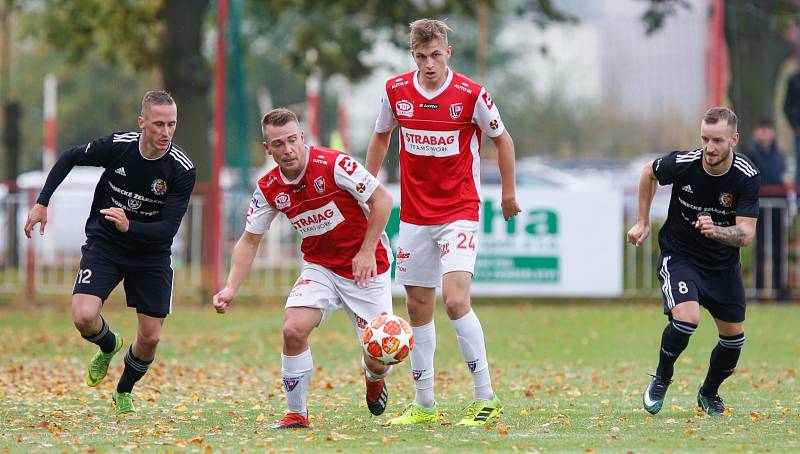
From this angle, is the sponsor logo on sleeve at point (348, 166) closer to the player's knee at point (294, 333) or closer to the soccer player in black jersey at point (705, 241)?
the player's knee at point (294, 333)

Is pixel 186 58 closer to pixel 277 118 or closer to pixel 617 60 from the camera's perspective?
pixel 617 60

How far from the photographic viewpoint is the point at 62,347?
45.8 ft

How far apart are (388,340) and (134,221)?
203cm

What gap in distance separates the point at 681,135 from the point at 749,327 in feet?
41.2

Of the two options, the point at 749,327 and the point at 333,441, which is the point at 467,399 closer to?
the point at 333,441

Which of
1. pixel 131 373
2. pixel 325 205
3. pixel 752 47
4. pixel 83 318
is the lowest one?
pixel 131 373

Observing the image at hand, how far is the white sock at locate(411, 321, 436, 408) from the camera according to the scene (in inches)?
320

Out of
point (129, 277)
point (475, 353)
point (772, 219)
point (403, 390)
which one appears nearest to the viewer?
point (475, 353)

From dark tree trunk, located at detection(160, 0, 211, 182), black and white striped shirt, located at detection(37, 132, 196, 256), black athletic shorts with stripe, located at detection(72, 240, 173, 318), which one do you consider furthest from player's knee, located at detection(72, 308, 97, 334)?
dark tree trunk, located at detection(160, 0, 211, 182)

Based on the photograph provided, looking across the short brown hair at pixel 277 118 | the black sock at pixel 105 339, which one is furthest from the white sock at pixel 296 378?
the black sock at pixel 105 339

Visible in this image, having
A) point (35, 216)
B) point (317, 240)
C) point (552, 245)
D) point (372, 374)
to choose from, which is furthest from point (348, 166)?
point (552, 245)

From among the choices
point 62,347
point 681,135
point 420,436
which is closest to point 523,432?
point 420,436

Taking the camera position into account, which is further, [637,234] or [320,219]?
[637,234]

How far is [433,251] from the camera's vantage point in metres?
8.14
